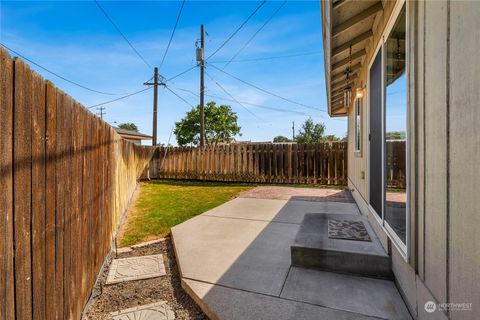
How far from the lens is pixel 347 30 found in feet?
9.97

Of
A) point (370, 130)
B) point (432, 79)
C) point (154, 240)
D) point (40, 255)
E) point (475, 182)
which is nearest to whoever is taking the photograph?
point (475, 182)

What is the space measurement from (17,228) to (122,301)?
1334 mm

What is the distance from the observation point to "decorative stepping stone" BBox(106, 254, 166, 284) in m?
2.31

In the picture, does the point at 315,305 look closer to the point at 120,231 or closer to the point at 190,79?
the point at 120,231

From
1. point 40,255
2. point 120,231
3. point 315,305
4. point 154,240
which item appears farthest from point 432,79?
point 120,231

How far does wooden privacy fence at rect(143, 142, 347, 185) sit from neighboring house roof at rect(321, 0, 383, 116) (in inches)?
149

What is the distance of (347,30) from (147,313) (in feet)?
12.0

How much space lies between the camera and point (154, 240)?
3.28 meters

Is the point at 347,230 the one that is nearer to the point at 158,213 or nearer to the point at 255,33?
the point at 158,213

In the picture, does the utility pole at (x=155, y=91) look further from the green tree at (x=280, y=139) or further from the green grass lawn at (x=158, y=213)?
the green tree at (x=280, y=139)

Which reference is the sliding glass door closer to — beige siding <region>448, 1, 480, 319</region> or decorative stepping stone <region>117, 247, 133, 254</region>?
beige siding <region>448, 1, 480, 319</region>

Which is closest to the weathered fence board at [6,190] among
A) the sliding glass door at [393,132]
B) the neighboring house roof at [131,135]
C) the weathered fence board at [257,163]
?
the sliding glass door at [393,132]

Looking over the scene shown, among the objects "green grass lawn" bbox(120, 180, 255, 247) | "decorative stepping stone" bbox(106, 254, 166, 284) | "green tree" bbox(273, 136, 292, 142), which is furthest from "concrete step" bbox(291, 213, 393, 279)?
"green tree" bbox(273, 136, 292, 142)

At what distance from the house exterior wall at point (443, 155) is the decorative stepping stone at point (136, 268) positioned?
217 centimetres
